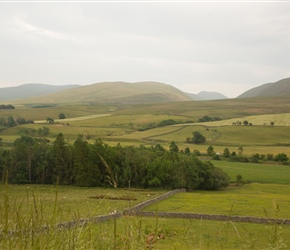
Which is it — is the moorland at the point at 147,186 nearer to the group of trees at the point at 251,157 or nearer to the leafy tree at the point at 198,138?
the group of trees at the point at 251,157

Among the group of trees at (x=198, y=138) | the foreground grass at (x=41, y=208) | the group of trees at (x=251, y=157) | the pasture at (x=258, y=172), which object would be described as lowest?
the pasture at (x=258, y=172)

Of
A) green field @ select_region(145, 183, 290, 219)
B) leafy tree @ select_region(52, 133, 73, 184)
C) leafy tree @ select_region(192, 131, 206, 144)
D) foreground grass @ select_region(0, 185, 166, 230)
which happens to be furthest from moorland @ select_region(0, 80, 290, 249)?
leafy tree @ select_region(192, 131, 206, 144)

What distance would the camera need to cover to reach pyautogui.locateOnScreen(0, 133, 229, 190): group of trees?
64188 mm

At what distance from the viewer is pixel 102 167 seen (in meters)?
65.1

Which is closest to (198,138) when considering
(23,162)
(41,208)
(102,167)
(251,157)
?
(251,157)

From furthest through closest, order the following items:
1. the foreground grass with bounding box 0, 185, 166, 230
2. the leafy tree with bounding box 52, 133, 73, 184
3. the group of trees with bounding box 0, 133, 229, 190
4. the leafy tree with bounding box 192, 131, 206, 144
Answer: the leafy tree with bounding box 192, 131, 206, 144
the leafy tree with bounding box 52, 133, 73, 184
the group of trees with bounding box 0, 133, 229, 190
the foreground grass with bounding box 0, 185, 166, 230

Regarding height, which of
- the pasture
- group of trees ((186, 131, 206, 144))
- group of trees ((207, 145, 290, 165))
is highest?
group of trees ((186, 131, 206, 144))

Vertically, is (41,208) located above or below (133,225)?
above

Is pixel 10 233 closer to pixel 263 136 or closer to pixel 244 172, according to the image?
pixel 244 172

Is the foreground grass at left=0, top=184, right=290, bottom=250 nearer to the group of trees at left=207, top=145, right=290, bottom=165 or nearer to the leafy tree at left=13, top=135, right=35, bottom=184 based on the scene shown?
the leafy tree at left=13, top=135, right=35, bottom=184

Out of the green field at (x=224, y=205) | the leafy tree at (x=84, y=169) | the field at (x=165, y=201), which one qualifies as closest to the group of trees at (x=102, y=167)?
the leafy tree at (x=84, y=169)

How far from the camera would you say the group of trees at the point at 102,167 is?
211ft

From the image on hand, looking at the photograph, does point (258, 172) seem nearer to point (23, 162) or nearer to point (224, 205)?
point (224, 205)

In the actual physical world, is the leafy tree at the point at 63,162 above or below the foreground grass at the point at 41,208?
below
